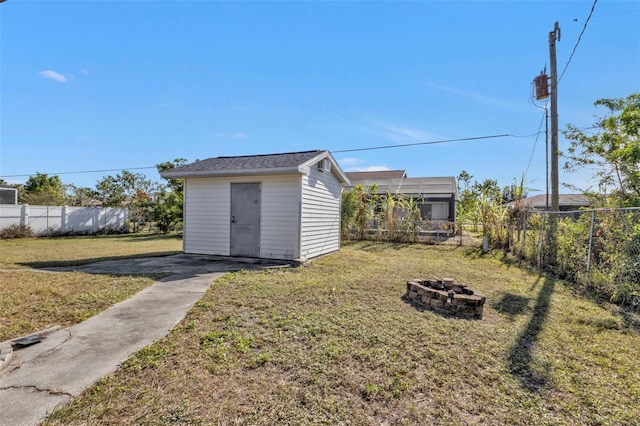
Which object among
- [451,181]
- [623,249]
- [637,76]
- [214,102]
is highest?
Answer: [214,102]

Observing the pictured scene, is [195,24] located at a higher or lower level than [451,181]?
higher

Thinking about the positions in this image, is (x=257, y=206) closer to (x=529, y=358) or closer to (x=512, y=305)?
(x=512, y=305)

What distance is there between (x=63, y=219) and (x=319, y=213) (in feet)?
51.6

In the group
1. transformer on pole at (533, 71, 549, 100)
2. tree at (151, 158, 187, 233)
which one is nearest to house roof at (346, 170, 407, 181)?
tree at (151, 158, 187, 233)

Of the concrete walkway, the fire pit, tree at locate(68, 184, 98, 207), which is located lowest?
the concrete walkway

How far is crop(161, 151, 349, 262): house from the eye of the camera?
7762 millimetres

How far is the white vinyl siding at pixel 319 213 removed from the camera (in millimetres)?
8062

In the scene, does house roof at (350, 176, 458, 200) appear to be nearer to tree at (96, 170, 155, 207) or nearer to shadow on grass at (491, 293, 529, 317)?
shadow on grass at (491, 293, 529, 317)

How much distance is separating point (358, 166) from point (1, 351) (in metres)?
30.7

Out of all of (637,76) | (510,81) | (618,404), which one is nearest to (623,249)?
(618,404)

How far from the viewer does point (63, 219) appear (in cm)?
1647

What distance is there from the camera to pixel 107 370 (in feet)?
8.22

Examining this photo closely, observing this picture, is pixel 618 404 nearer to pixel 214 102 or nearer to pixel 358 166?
pixel 214 102

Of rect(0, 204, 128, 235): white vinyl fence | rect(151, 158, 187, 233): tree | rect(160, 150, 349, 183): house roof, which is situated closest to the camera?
rect(160, 150, 349, 183): house roof
